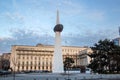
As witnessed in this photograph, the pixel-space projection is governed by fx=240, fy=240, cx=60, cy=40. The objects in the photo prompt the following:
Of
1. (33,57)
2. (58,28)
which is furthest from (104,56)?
(33,57)

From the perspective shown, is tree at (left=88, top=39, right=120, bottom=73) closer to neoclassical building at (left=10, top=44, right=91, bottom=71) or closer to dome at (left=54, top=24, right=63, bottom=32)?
dome at (left=54, top=24, right=63, bottom=32)

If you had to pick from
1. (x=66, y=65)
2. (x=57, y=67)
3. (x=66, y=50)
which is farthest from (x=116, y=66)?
(x=66, y=50)

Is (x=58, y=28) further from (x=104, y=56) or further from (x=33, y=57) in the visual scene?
(x=33, y=57)

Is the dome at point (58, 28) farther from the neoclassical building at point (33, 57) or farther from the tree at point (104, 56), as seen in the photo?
the neoclassical building at point (33, 57)

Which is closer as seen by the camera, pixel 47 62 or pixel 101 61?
pixel 101 61

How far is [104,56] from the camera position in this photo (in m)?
75.7

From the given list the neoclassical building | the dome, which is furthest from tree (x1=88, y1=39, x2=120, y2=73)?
the neoclassical building

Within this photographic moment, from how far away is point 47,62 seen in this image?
596 feet

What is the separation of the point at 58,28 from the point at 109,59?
880 inches

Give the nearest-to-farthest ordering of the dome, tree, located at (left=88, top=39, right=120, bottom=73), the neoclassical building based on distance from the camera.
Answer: tree, located at (left=88, top=39, right=120, bottom=73), the dome, the neoclassical building

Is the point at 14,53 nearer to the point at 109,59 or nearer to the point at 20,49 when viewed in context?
the point at 20,49

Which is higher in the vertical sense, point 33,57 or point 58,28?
point 58,28

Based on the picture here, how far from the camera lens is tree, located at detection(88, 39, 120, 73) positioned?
75375 mm

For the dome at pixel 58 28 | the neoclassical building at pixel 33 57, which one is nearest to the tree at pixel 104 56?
the dome at pixel 58 28
